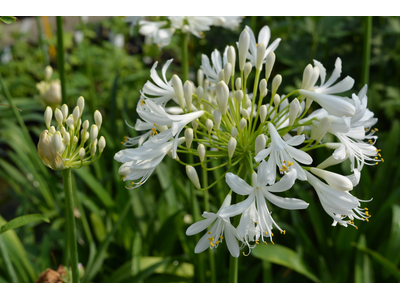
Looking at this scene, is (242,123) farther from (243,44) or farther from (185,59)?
(185,59)

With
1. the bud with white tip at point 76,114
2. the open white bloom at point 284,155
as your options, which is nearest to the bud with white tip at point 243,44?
the open white bloom at point 284,155

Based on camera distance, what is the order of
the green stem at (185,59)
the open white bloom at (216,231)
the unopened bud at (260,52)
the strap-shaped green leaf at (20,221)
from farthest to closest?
the green stem at (185,59) → the unopened bud at (260,52) → the strap-shaped green leaf at (20,221) → the open white bloom at (216,231)

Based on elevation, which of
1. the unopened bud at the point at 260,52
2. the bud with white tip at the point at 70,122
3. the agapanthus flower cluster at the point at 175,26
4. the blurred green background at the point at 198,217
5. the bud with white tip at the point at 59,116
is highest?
the agapanthus flower cluster at the point at 175,26

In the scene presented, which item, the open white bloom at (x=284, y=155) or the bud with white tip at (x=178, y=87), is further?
the bud with white tip at (x=178, y=87)

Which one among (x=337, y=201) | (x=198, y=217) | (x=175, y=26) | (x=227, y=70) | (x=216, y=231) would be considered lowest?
(x=198, y=217)

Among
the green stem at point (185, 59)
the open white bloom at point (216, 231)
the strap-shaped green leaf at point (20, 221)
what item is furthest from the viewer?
the green stem at point (185, 59)

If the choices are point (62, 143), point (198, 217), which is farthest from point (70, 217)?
point (198, 217)

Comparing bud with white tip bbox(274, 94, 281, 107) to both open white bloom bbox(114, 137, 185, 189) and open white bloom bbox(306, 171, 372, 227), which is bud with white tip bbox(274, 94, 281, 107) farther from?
open white bloom bbox(114, 137, 185, 189)

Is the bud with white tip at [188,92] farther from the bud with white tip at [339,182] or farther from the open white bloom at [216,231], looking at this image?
the bud with white tip at [339,182]
